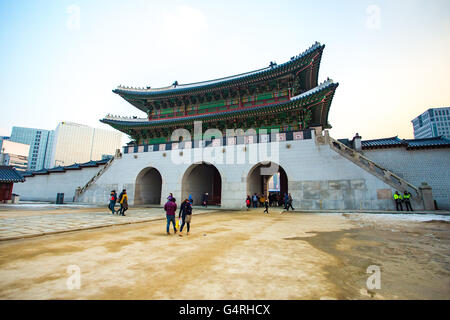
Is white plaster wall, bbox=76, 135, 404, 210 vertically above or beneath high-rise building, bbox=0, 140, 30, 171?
beneath

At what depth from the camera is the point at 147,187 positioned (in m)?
21.1

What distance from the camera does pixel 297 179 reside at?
1507 centimetres

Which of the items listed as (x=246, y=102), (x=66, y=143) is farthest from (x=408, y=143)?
(x=66, y=143)

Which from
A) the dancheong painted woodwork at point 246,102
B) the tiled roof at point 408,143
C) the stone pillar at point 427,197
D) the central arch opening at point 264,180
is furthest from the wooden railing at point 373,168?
the central arch opening at point 264,180

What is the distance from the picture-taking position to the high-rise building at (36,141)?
92875mm

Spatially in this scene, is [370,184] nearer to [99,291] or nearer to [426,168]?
[426,168]

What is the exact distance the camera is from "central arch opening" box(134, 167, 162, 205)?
20094mm

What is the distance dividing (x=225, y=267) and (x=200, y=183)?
60.0ft

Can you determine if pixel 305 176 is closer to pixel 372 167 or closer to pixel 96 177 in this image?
pixel 372 167

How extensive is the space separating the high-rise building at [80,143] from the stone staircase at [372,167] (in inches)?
3412

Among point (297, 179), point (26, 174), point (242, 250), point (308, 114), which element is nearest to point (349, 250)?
point (242, 250)

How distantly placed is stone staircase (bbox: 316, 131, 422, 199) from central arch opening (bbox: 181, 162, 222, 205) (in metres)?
10.5

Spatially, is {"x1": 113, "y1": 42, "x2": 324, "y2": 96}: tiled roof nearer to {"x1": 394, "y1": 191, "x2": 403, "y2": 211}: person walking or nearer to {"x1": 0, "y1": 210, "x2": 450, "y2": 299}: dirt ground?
{"x1": 394, "y1": 191, "x2": 403, "y2": 211}: person walking

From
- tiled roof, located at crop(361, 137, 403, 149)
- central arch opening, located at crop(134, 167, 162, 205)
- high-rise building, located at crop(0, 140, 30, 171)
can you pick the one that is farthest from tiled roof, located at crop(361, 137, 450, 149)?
high-rise building, located at crop(0, 140, 30, 171)
